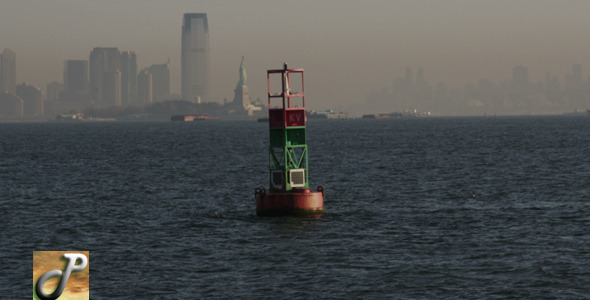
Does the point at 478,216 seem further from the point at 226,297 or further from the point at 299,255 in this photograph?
the point at 226,297

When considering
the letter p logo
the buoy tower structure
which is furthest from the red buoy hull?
the letter p logo

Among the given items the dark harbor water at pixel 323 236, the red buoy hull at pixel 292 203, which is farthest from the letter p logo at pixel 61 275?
the red buoy hull at pixel 292 203

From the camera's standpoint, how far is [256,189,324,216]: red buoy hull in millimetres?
45344

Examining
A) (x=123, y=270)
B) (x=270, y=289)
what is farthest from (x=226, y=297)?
Answer: (x=123, y=270)

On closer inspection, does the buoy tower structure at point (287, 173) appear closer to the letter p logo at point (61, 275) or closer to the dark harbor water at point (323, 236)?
the dark harbor water at point (323, 236)

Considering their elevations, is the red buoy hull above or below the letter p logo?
below

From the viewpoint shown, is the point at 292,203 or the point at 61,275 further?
the point at 292,203

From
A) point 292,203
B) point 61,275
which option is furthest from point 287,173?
point 61,275

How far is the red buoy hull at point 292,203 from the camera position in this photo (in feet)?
149

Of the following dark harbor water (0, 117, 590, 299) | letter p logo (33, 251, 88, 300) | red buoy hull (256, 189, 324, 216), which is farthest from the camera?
red buoy hull (256, 189, 324, 216)

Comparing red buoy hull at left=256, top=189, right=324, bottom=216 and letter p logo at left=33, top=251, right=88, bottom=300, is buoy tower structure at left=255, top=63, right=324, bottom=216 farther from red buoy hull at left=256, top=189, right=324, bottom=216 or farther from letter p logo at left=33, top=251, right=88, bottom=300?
letter p logo at left=33, top=251, right=88, bottom=300

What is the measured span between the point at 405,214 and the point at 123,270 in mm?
21177

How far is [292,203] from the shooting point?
45375mm

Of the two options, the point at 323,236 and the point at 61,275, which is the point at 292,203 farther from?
the point at 61,275
